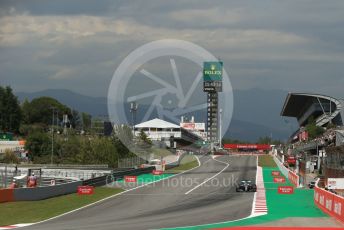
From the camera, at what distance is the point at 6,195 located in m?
36.4

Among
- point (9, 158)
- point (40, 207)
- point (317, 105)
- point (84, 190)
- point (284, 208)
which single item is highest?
point (317, 105)

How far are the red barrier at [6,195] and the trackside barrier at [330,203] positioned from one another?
681 inches

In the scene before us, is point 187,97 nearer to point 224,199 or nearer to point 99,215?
point 224,199

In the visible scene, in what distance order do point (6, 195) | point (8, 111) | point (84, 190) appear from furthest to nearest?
point (8, 111) < point (84, 190) < point (6, 195)

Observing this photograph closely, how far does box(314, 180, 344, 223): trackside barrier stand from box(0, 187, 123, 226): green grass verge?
43.2 feet

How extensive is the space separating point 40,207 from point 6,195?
269cm

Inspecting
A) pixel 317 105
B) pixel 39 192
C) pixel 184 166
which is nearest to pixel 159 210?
pixel 39 192

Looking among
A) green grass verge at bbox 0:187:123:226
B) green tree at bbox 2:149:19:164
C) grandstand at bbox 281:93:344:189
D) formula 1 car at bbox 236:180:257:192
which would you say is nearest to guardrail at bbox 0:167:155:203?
green grass verge at bbox 0:187:123:226

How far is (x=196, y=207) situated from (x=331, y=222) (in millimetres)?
9256

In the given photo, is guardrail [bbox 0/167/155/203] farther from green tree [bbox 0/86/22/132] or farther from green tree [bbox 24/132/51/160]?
green tree [bbox 0/86/22/132]

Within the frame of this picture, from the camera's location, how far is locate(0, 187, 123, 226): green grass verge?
97.7 feet

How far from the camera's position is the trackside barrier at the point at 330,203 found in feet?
86.5

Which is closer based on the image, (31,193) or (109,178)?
(31,193)

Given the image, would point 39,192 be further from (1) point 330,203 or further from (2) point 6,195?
(1) point 330,203
